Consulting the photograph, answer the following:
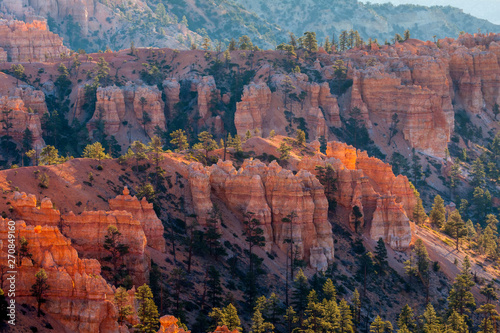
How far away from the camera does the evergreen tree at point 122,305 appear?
67325mm

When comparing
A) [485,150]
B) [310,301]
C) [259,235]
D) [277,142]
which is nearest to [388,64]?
[485,150]

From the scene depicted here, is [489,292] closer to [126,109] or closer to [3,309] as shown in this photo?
[3,309]

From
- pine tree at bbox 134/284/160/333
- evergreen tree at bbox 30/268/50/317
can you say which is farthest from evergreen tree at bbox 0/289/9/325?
pine tree at bbox 134/284/160/333

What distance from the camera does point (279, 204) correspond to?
9675 centimetres

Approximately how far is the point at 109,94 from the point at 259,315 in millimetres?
85439

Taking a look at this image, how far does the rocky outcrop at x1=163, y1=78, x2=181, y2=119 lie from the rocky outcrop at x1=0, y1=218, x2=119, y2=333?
9449cm

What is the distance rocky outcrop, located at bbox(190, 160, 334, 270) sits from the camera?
95500 millimetres

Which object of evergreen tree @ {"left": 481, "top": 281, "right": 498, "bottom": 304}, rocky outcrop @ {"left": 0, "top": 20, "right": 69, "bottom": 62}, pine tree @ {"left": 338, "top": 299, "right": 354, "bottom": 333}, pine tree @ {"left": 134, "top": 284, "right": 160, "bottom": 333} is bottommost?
evergreen tree @ {"left": 481, "top": 281, "right": 498, "bottom": 304}

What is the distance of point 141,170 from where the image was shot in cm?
9712

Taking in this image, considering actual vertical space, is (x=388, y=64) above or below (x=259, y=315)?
above

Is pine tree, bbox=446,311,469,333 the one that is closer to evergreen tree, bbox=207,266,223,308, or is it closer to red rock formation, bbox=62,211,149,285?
evergreen tree, bbox=207,266,223,308

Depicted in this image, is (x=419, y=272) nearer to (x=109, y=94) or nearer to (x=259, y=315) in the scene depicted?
(x=259, y=315)

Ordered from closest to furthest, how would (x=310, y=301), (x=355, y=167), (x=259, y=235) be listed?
(x=310, y=301)
(x=259, y=235)
(x=355, y=167)

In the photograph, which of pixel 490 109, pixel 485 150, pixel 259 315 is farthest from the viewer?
pixel 490 109
